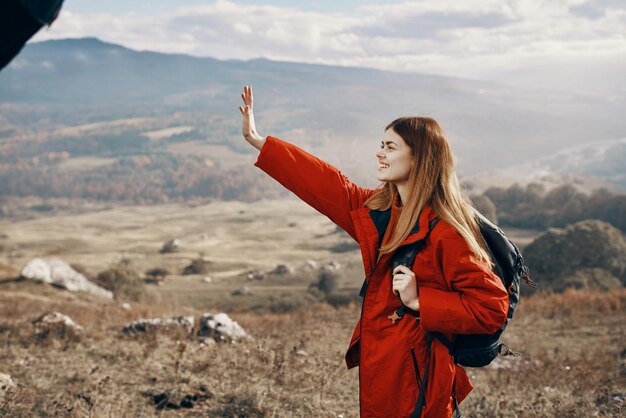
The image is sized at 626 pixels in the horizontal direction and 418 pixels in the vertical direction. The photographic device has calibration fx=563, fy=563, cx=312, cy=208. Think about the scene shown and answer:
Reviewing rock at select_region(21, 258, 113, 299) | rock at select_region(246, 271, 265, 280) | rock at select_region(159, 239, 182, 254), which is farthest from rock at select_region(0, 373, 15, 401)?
rock at select_region(159, 239, 182, 254)

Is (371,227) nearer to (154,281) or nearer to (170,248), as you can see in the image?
(154,281)

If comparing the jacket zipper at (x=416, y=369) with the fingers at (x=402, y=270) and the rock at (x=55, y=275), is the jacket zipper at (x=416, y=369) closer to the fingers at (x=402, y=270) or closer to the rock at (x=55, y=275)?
the fingers at (x=402, y=270)

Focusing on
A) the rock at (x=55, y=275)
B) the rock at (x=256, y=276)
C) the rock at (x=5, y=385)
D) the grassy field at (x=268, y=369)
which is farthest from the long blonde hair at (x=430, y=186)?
the rock at (x=256, y=276)

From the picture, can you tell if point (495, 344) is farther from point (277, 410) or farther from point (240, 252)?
point (240, 252)

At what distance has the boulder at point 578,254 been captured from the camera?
120 feet

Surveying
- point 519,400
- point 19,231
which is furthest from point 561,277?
point 19,231

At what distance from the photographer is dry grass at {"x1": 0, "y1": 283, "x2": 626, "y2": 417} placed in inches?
244

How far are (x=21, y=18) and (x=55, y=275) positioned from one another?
2610 centimetres

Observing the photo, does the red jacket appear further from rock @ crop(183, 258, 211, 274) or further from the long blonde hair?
rock @ crop(183, 258, 211, 274)

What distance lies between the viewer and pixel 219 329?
34.7 ft

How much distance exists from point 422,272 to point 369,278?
322 mm

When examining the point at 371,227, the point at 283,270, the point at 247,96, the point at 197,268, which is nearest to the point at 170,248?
the point at 197,268

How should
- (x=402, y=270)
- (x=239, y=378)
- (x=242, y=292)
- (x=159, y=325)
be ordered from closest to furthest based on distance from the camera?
(x=402, y=270) < (x=239, y=378) < (x=159, y=325) < (x=242, y=292)

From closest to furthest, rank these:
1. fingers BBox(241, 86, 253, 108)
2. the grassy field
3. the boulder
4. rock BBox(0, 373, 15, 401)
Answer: fingers BBox(241, 86, 253, 108) → rock BBox(0, 373, 15, 401) → the grassy field → the boulder
